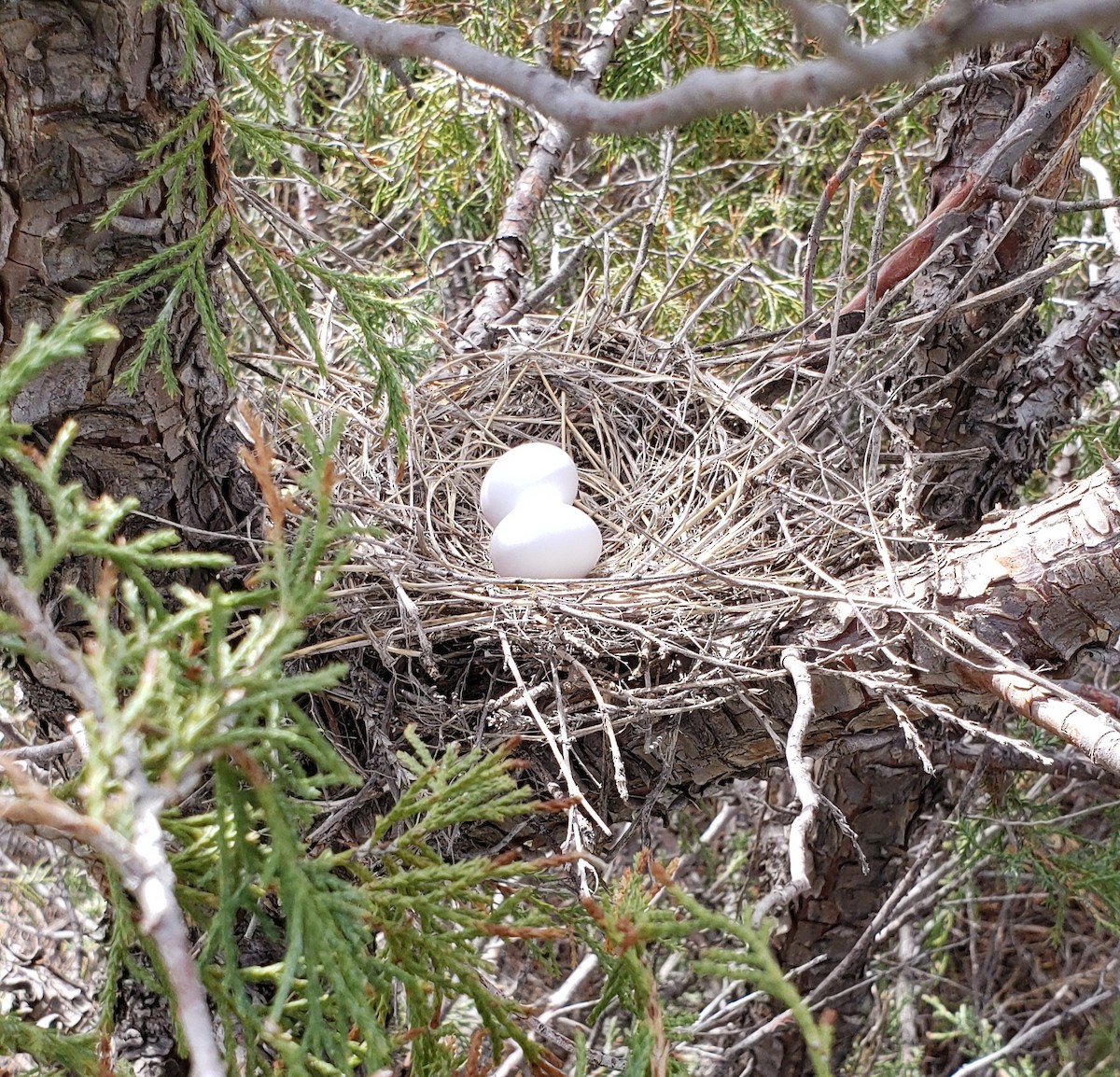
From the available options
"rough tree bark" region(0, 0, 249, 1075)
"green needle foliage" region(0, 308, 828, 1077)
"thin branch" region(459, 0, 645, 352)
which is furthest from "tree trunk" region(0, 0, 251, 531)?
"thin branch" region(459, 0, 645, 352)

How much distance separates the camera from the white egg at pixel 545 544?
1.76 metres

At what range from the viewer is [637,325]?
2238 millimetres

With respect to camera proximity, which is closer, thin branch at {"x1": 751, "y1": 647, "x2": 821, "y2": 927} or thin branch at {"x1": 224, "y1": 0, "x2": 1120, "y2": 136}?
thin branch at {"x1": 224, "y1": 0, "x2": 1120, "y2": 136}

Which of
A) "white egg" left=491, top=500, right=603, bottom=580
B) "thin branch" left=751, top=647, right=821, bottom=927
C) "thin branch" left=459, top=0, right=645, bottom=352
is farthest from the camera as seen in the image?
"thin branch" left=459, top=0, right=645, bottom=352

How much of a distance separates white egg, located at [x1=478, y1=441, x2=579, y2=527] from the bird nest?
0.34 ft

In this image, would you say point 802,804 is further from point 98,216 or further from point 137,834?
point 98,216

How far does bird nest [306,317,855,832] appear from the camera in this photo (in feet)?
4.52

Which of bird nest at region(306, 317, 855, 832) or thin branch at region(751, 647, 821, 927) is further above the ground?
thin branch at region(751, 647, 821, 927)

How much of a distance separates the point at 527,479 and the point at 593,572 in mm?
202

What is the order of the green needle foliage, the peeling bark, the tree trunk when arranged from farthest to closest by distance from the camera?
the peeling bark
the tree trunk
the green needle foliage

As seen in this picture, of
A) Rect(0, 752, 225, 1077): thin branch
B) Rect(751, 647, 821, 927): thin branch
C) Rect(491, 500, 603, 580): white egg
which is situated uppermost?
Rect(0, 752, 225, 1077): thin branch

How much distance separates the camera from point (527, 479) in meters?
1.86

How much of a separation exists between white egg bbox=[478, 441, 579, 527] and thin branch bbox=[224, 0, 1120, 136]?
1.13 m

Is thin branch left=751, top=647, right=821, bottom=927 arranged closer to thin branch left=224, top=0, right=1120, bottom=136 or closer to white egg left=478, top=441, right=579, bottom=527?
thin branch left=224, top=0, right=1120, bottom=136
